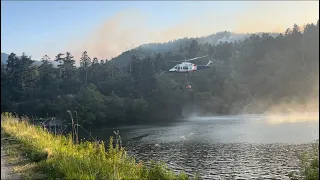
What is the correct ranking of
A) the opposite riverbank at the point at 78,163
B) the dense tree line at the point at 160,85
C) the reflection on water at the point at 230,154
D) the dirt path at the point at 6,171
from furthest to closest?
the dense tree line at the point at 160,85, the reflection on water at the point at 230,154, the opposite riverbank at the point at 78,163, the dirt path at the point at 6,171

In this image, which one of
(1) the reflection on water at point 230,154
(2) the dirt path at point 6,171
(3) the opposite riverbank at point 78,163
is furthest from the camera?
(1) the reflection on water at point 230,154

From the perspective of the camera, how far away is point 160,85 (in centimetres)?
9631

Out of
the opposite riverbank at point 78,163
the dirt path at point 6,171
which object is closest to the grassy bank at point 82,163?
the opposite riverbank at point 78,163

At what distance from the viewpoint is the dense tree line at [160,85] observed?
8088cm

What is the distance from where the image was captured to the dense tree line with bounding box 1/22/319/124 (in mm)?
80875

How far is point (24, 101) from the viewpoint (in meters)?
82.4

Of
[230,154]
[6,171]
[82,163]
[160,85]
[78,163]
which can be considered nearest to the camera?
[6,171]

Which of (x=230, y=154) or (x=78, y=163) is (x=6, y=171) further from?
(x=230, y=154)

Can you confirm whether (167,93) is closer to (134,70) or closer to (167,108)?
(167,108)

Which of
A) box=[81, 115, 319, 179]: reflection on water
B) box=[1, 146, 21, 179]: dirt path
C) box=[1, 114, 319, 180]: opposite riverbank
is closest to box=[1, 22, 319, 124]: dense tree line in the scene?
box=[81, 115, 319, 179]: reflection on water

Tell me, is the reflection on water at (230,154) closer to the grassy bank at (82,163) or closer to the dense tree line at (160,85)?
the grassy bank at (82,163)

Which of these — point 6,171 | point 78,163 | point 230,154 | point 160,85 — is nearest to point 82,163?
point 78,163

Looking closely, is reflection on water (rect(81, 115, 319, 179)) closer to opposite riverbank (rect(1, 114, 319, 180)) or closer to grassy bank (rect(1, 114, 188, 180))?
opposite riverbank (rect(1, 114, 319, 180))

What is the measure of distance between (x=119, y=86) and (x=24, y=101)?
87.4 ft
